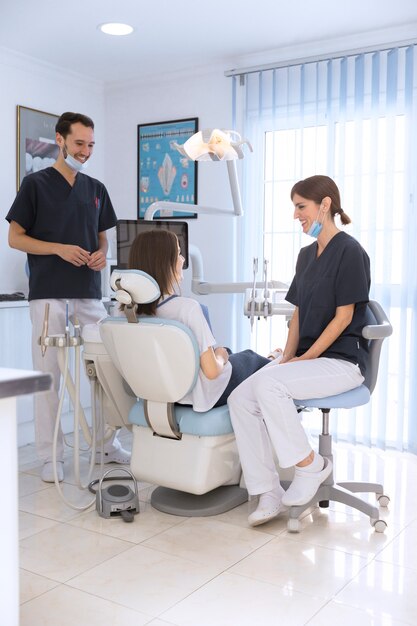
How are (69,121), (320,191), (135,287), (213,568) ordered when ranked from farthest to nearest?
1. (69,121)
2. (320,191)
3. (135,287)
4. (213,568)

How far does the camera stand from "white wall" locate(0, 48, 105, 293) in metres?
3.93

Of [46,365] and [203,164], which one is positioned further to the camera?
[203,164]

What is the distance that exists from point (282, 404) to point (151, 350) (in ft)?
1.64

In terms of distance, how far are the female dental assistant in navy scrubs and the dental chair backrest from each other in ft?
0.79

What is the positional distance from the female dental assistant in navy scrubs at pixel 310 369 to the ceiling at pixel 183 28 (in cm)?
121

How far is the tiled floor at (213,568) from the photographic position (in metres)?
1.86

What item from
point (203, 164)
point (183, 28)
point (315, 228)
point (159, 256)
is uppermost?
point (183, 28)

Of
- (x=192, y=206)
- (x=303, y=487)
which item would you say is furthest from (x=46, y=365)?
(x=303, y=487)

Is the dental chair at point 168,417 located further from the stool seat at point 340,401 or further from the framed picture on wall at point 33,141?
the framed picture on wall at point 33,141

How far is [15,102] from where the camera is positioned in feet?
13.1

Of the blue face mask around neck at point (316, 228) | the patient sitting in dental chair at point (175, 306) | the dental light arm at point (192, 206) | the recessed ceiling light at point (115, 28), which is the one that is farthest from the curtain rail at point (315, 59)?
the patient sitting in dental chair at point (175, 306)

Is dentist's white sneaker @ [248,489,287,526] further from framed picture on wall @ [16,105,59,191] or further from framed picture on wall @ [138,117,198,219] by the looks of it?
framed picture on wall @ [16,105,59,191]

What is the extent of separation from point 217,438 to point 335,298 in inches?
26.7

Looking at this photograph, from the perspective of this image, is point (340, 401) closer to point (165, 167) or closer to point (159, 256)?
point (159, 256)
